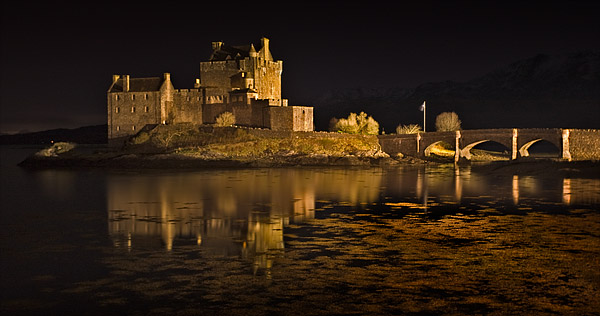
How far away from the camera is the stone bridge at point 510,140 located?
7781 cm

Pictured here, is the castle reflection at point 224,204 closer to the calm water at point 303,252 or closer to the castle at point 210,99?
the calm water at point 303,252

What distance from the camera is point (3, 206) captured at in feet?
143

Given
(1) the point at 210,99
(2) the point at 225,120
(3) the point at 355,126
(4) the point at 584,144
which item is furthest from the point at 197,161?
(4) the point at 584,144

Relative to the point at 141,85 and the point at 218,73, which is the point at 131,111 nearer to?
the point at 141,85

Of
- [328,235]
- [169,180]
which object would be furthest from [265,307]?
[169,180]

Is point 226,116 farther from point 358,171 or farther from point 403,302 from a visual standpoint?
point 403,302

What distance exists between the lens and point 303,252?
80.4 ft

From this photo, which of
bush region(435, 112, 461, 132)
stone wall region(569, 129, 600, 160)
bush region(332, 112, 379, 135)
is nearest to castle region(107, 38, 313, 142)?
bush region(332, 112, 379, 135)

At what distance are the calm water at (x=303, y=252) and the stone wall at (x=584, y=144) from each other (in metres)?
32.8

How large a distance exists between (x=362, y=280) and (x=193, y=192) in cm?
3105

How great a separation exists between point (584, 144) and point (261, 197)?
5062 centimetres

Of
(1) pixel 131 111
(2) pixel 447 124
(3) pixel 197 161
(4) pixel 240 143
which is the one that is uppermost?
(1) pixel 131 111

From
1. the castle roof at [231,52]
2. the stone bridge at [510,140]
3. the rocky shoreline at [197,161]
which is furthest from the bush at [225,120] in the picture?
the stone bridge at [510,140]

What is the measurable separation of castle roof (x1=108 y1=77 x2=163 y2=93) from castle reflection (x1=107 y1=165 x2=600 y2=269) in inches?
1113
